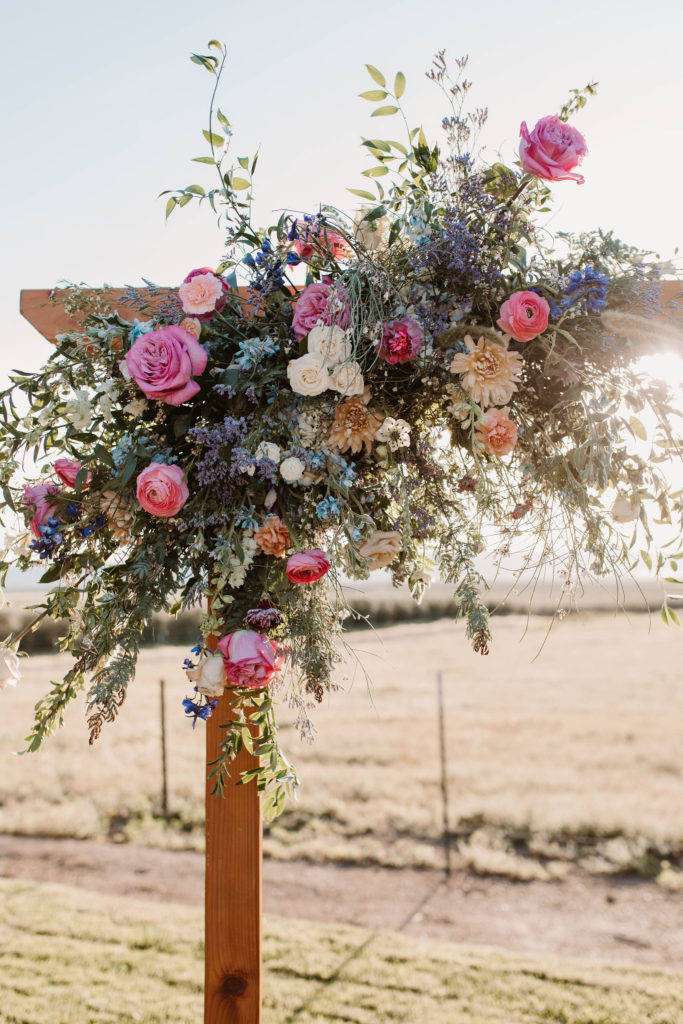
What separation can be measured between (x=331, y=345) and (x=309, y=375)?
6 cm

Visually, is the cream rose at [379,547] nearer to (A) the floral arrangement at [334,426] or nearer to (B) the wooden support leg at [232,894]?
(A) the floral arrangement at [334,426]

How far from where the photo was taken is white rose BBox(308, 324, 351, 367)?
4.02 ft

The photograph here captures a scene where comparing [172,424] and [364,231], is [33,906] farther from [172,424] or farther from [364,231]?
[364,231]

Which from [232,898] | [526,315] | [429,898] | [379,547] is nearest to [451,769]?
[429,898]

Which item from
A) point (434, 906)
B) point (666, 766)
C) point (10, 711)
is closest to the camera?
point (434, 906)

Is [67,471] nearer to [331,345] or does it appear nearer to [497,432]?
[331,345]

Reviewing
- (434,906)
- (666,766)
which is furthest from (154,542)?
(666,766)

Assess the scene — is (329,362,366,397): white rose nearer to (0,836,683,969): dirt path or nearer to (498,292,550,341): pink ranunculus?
(498,292,550,341): pink ranunculus

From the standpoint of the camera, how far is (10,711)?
8914mm

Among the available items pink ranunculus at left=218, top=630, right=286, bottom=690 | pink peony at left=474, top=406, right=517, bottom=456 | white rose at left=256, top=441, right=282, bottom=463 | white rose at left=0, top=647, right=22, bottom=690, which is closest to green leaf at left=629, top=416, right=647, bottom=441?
pink peony at left=474, top=406, right=517, bottom=456

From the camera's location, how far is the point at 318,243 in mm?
1338

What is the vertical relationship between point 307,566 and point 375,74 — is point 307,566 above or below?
below

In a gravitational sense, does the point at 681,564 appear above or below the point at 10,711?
above

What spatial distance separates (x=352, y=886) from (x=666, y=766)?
3.84 meters
